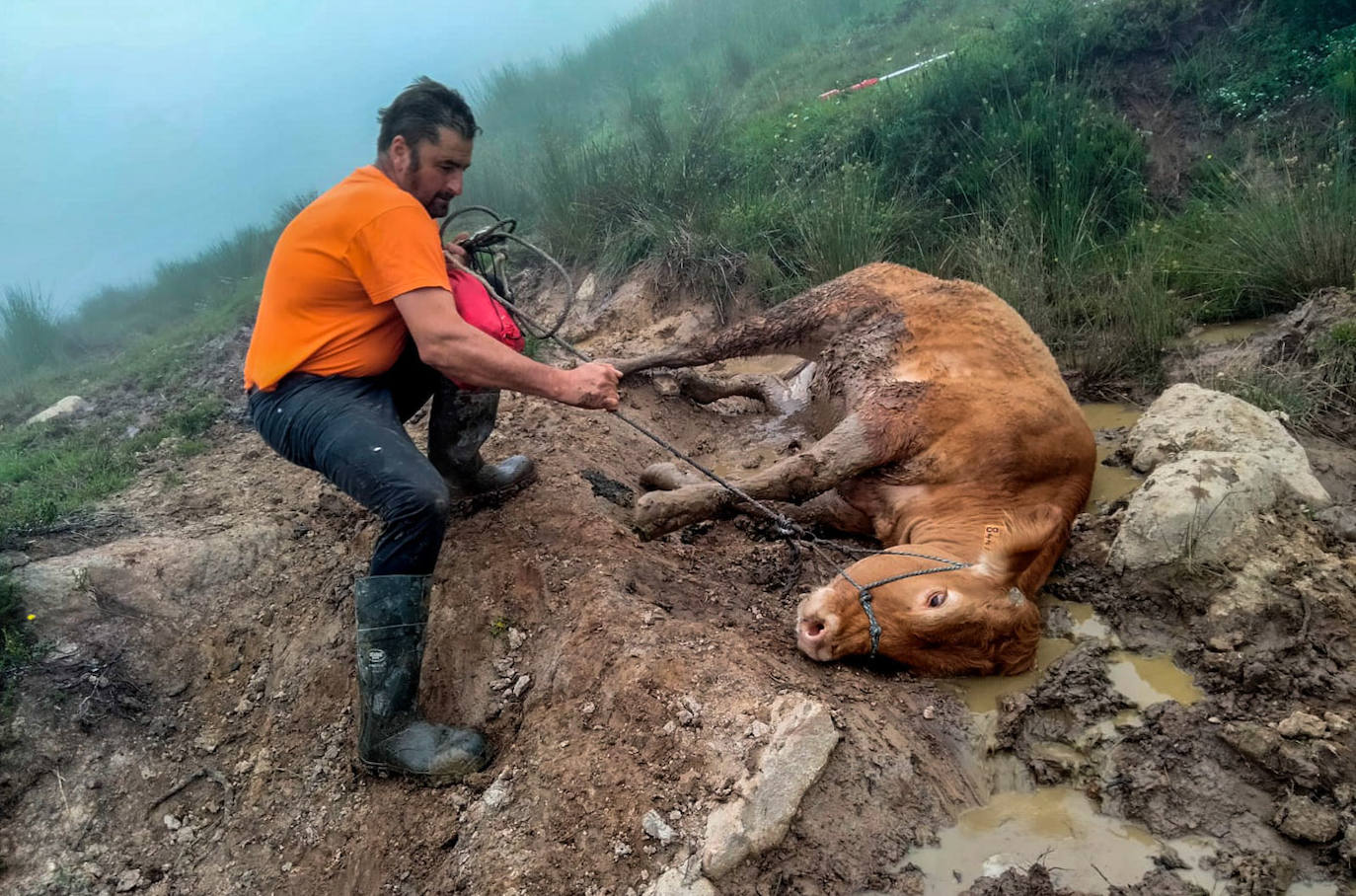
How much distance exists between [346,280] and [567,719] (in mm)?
1688

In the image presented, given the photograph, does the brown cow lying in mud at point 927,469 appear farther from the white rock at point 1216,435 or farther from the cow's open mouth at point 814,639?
the white rock at point 1216,435

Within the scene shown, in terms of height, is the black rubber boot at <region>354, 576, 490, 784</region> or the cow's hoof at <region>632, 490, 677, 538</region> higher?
the black rubber boot at <region>354, 576, 490, 784</region>

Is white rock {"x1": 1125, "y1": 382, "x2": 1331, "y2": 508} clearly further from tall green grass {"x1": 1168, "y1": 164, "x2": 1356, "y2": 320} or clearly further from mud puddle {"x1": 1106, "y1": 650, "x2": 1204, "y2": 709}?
tall green grass {"x1": 1168, "y1": 164, "x2": 1356, "y2": 320}

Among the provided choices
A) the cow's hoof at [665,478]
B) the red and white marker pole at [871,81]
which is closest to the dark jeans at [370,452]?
the cow's hoof at [665,478]

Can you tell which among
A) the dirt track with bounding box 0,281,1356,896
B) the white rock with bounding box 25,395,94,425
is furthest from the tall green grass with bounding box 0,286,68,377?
the dirt track with bounding box 0,281,1356,896

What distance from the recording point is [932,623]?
116 inches

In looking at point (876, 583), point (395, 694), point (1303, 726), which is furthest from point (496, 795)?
point (1303, 726)

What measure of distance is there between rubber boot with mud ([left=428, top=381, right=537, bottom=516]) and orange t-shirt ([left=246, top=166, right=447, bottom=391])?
43cm

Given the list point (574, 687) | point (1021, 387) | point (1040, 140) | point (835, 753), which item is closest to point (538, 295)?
point (1040, 140)

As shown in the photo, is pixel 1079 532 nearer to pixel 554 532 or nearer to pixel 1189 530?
pixel 1189 530

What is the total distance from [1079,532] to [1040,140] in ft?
15.0

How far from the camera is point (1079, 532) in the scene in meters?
3.68

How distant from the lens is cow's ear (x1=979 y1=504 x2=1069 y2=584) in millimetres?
3221

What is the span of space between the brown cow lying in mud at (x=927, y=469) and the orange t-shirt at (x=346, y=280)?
4.44 ft
